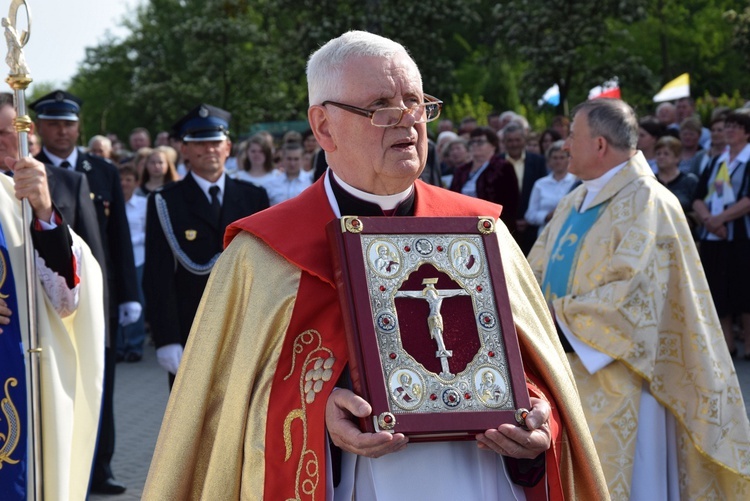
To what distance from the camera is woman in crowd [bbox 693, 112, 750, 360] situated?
1031cm

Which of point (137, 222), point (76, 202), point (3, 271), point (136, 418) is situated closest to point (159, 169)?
point (137, 222)

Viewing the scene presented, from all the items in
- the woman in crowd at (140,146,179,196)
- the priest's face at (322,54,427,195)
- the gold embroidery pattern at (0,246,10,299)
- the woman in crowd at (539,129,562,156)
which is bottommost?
the gold embroidery pattern at (0,246,10,299)

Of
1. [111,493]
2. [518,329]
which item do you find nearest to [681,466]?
[518,329]

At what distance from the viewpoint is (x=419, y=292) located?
3.11 meters

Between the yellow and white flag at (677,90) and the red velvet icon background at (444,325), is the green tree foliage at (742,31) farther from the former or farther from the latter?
the red velvet icon background at (444,325)

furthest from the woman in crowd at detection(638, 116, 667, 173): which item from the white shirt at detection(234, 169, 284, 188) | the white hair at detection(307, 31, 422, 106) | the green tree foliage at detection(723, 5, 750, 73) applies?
the green tree foliage at detection(723, 5, 750, 73)

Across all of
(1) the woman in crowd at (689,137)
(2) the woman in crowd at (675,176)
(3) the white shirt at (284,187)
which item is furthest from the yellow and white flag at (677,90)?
(3) the white shirt at (284,187)

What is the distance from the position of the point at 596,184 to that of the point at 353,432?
3.35 metres

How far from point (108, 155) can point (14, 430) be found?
1045 cm

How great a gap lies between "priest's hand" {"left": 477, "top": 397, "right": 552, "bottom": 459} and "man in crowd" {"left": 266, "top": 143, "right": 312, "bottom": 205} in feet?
30.3

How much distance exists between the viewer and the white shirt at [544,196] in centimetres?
1138

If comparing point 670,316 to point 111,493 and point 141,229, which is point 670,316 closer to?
point 111,493

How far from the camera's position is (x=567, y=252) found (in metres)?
5.94

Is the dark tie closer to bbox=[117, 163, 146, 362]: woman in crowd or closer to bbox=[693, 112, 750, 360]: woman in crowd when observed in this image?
bbox=[693, 112, 750, 360]: woman in crowd
